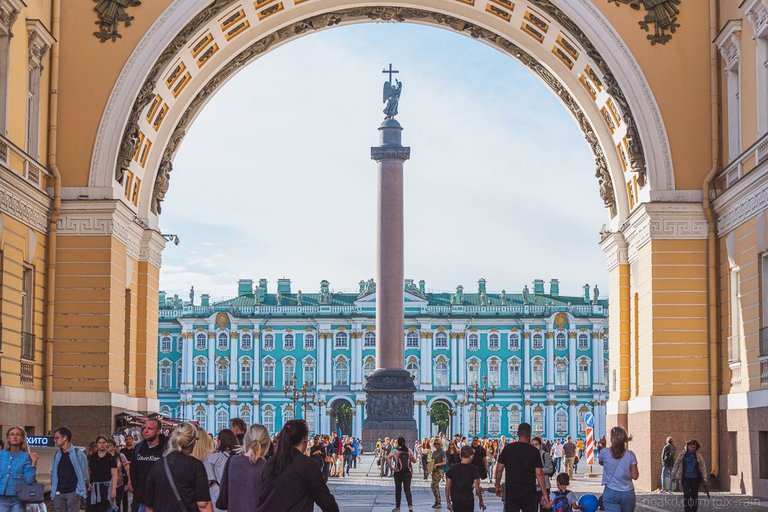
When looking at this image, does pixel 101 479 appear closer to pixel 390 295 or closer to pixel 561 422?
pixel 390 295

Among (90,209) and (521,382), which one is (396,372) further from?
(521,382)

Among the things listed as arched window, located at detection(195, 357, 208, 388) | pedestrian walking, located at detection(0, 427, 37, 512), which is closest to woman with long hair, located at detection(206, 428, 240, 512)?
pedestrian walking, located at detection(0, 427, 37, 512)

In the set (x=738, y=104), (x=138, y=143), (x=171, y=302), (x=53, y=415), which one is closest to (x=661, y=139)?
(x=738, y=104)

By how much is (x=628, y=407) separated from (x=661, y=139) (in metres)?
6.81

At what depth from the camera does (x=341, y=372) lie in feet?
→ 448

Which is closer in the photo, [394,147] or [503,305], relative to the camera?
[394,147]

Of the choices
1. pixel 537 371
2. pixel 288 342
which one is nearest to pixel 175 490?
pixel 537 371

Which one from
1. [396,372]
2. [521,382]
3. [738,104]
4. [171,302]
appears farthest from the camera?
[171,302]

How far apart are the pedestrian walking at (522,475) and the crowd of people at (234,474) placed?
1 centimetres

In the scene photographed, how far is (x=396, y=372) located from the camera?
2749 inches

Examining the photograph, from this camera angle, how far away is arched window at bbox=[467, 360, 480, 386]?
443 ft

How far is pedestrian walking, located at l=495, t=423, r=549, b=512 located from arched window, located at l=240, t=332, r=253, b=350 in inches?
4742

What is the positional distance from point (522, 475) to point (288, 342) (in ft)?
396

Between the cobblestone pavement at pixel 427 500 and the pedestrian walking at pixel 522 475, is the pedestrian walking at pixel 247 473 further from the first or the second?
the cobblestone pavement at pixel 427 500
